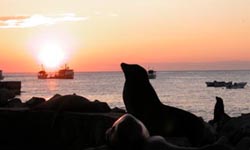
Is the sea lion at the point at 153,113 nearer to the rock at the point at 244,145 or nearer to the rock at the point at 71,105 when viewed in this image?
the rock at the point at 244,145

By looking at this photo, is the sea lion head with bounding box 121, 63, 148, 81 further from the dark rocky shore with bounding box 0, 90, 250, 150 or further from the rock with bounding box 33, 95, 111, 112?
the rock with bounding box 33, 95, 111, 112

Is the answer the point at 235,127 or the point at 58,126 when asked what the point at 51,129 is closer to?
the point at 58,126

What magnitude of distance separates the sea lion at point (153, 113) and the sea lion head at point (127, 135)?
3645 millimetres

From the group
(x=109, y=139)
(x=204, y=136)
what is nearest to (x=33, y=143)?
(x=204, y=136)

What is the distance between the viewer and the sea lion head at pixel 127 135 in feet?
29.2

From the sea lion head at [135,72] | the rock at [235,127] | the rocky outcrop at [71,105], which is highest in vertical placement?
the sea lion head at [135,72]

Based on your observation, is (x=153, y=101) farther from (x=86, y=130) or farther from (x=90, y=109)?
(x=90, y=109)

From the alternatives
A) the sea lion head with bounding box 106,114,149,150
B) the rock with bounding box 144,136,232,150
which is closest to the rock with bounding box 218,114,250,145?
the sea lion head with bounding box 106,114,149,150

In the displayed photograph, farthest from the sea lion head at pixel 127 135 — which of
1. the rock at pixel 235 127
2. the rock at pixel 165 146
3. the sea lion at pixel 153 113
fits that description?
the rock at pixel 235 127

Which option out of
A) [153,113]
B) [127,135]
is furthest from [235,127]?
[127,135]

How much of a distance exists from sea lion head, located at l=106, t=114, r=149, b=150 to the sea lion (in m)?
3.65

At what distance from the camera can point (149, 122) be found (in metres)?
12.9

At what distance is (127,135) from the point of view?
898cm

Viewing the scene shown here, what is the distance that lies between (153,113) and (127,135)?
4037mm
